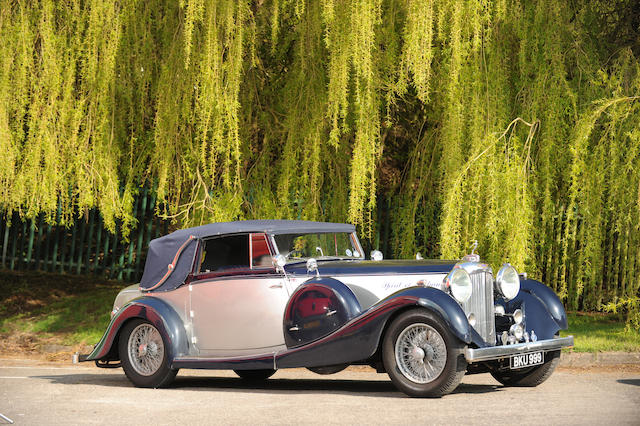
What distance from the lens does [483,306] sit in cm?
905

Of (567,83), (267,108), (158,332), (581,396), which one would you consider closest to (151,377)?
(158,332)

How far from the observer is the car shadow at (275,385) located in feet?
31.4

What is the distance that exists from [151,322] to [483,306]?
11.7 feet

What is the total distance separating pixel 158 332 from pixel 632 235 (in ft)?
20.6

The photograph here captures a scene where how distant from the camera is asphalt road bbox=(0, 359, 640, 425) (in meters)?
7.60

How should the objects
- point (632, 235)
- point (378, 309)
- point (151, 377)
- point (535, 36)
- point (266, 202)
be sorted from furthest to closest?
point (266, 202), point (535, 36), point (632, 235), point (151, 377), point (378, 309)

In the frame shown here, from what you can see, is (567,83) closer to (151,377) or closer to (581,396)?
(581,396)

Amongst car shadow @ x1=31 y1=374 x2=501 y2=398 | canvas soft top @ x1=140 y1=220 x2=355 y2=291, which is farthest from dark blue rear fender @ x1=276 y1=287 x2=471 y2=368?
canvas soft top @ x1=140 y1=220 x2=355 y2=291

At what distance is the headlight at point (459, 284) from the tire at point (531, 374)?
4.41 feet

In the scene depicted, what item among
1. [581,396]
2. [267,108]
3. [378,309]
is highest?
[267,108]

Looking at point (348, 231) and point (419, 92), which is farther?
point (419, 92)

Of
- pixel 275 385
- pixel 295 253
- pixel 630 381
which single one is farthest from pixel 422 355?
pixel 630 381

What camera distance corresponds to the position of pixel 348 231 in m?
10.7

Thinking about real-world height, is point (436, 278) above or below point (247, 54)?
below
